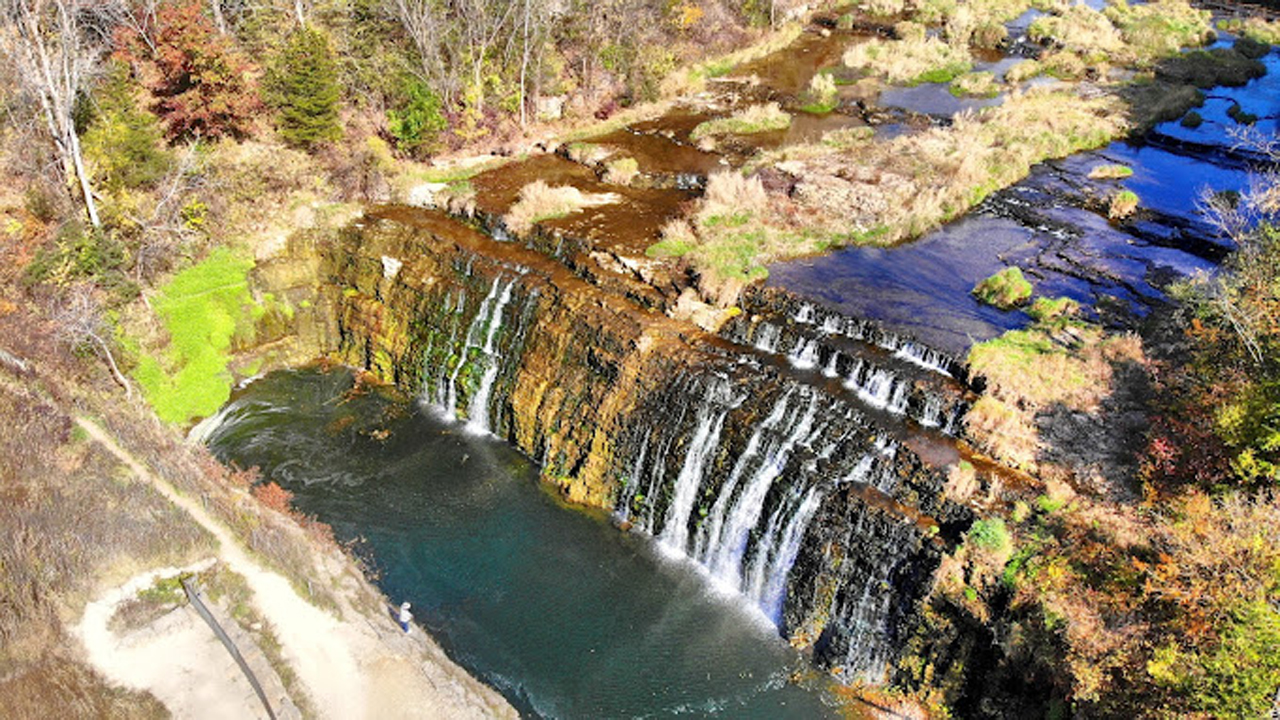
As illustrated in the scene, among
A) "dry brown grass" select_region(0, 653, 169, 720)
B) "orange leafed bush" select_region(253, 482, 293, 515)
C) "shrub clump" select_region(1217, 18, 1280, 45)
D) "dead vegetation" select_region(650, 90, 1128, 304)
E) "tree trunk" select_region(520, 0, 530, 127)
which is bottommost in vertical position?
"orange leafed bush" select_region(253, 482, 293, 515)

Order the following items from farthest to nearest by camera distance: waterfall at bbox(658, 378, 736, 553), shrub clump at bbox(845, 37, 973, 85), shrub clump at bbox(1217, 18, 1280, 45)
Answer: shrub clump at bbox(1217, 18, 1280, 45) < shrub clump at bbox(845, 37, 973, 85) < waterfall at bbox(658, 378, 736, 553)

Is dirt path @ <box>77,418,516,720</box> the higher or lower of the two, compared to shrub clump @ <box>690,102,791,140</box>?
lower

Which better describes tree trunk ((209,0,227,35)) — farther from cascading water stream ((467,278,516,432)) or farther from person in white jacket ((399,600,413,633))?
person in white jacket ((399,600,413,633))

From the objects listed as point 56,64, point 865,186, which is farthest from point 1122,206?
point 56,64

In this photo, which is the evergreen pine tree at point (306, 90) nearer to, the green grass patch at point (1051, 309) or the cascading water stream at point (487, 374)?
the cascading water stream at point (487, 374)

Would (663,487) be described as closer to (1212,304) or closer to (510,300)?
(510,300)

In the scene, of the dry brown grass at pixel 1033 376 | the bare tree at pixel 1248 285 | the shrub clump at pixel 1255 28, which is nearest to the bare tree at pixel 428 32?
the dry brown grass at pixel 1033 376

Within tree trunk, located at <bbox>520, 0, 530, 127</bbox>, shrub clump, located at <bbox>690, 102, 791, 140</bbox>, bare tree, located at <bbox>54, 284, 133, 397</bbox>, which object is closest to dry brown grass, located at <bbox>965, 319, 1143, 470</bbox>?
shrub clump, located at <bbox>690, 102, 791, 140</bbox>
